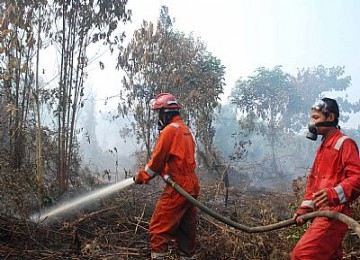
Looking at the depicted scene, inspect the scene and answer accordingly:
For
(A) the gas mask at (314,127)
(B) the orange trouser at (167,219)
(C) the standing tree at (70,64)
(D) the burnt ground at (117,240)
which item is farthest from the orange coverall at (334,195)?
(C) the standing tree at (70,64)

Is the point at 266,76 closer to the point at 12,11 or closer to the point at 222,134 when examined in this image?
the point at 222,134

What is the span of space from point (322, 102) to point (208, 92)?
10343mm

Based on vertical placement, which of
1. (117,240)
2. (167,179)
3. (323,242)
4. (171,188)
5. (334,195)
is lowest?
(117,240)

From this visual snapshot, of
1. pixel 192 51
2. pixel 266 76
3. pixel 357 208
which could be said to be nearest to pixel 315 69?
pixel 266 76

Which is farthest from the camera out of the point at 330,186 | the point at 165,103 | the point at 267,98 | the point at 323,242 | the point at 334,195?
the point at 267,98

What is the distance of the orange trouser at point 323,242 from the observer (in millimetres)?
2762

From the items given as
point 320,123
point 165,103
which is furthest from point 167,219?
point 320,123

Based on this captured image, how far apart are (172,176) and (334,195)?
1792 mm

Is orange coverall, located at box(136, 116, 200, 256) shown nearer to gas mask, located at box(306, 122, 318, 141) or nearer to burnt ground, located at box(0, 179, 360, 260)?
burnt ground, located at box(0, 179, 360, 260)

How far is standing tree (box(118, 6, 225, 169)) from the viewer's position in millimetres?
12531

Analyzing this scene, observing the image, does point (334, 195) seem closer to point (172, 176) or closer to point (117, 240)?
point (172, 176)

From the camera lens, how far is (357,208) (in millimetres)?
4918

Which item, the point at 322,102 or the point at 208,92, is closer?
the point at 322,102

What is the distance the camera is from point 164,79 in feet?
42.8
